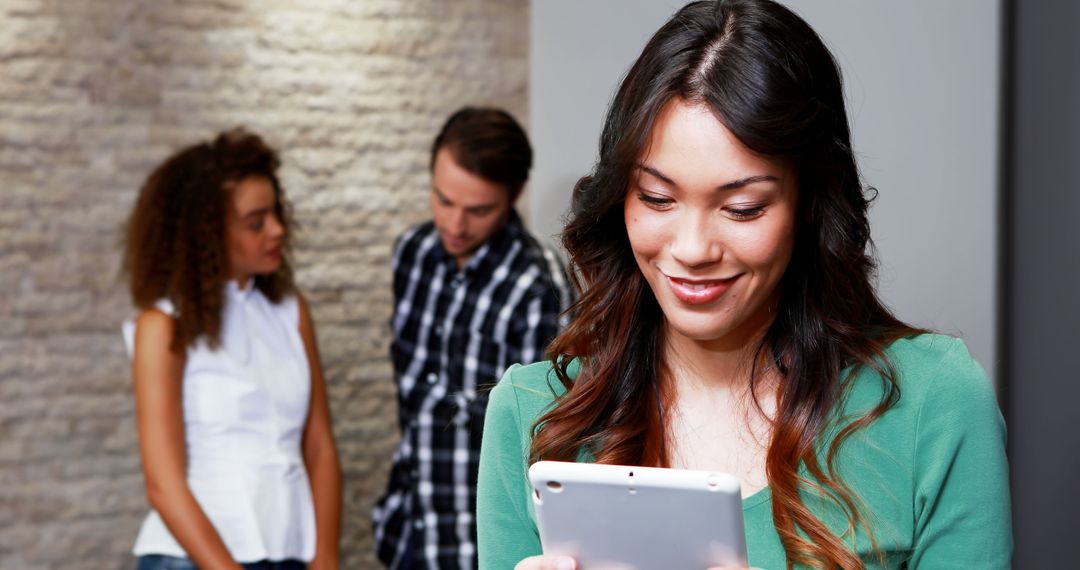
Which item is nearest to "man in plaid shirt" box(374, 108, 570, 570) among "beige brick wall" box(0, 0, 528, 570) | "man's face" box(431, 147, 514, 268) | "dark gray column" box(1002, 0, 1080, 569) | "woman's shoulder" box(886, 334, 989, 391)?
"man's face" box(431, 147, 514, 268)

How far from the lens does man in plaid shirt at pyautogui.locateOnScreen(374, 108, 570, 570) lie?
2846 mm

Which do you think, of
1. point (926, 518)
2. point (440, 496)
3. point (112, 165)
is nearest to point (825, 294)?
point (926, 518)

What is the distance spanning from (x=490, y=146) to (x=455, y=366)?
55 centimetres

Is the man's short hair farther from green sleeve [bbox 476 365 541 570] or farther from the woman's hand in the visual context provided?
the woman's hand

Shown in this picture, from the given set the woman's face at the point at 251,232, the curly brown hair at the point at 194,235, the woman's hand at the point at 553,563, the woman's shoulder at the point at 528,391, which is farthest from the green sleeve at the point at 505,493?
the woman's face at the point at 251,232

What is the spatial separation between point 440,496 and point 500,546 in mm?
1587

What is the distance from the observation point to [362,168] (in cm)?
388

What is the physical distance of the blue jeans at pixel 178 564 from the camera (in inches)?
102

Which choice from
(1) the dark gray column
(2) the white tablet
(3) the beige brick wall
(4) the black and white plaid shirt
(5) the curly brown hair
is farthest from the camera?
(3) the beige brick wall

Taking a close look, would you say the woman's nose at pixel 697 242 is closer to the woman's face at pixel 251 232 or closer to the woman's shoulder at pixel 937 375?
the woman's shoulder at pixel 937 375

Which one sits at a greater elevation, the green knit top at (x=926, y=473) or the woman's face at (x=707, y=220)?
the woman's face at (x=707, y=220)

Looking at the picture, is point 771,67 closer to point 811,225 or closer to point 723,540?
point 811,225

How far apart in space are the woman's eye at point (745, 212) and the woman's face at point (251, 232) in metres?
1.90

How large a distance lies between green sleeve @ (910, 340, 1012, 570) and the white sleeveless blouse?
1773 mm
